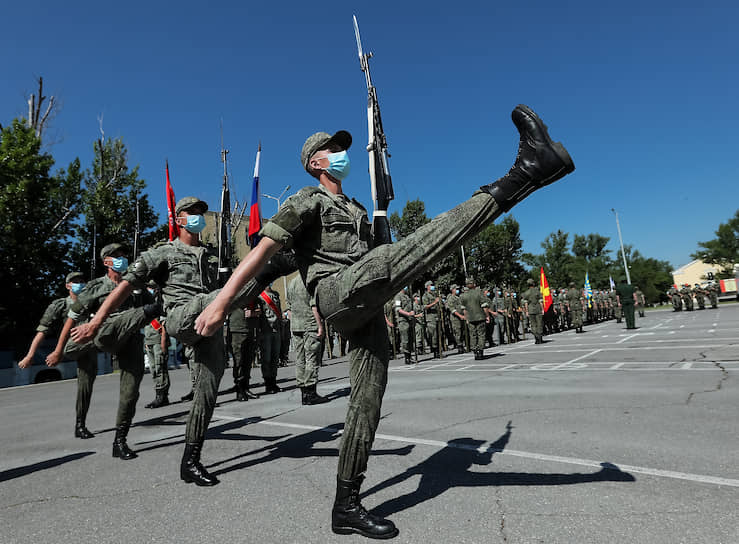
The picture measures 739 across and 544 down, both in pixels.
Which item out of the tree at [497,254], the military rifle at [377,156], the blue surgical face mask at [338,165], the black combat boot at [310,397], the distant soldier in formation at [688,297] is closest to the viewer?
the blue surgical face mask at [338,165]

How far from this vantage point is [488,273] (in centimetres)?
4888

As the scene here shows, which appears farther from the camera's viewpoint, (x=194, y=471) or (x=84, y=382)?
(x=84, y=382)

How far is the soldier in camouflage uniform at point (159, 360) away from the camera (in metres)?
8.05

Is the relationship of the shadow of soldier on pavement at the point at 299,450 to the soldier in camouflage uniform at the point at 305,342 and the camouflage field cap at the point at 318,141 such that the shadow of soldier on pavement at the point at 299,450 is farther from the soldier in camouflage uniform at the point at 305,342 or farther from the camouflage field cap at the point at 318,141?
the camouflage field cap at the point at 318,141

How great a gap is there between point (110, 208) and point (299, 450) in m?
28.1

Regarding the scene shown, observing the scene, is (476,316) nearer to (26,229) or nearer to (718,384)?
(718,384)

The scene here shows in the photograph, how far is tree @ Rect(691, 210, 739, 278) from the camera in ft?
196

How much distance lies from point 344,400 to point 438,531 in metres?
4.65

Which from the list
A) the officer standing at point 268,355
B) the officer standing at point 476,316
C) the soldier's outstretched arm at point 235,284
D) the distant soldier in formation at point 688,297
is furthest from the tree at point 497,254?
the soldier's outstretched arm at point 235,284

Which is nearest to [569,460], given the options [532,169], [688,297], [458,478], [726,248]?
[458,478]

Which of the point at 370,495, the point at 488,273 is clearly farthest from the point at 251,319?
the point at 488,273

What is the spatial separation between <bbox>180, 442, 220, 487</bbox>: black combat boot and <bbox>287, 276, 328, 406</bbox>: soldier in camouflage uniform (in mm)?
3157

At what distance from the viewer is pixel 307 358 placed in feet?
22.8

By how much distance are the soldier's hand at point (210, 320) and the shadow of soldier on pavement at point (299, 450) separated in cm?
180
